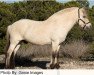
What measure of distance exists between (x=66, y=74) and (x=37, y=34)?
422 cm

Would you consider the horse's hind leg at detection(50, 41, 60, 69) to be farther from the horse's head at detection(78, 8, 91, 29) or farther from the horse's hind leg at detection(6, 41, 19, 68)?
the horse's hind leg at detection(6, 41, 19, 68)

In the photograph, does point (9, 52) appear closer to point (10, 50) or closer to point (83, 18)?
point (10, 50)

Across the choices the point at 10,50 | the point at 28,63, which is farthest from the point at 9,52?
the point at 28,63

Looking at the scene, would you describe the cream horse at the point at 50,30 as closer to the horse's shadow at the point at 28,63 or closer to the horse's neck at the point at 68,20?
the horse's neck at the point at 68,20

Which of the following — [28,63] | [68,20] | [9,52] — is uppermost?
[68,20]

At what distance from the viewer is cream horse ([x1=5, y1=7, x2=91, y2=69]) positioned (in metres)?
10.1

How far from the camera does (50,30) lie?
33.4ft

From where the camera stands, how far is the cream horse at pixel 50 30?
10141mm

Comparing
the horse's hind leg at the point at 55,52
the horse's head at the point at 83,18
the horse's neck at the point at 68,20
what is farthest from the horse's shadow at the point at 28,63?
the horse's head at the point at 83,18

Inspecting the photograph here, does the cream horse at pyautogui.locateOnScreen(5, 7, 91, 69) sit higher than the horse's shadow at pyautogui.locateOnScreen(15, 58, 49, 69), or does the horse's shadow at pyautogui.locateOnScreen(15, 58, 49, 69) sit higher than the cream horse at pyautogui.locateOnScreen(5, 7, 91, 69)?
the cream horse at pyautogui.locateOnScreen(5, 7, 91, 69)

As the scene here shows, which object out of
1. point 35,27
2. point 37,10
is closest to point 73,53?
point 35,27

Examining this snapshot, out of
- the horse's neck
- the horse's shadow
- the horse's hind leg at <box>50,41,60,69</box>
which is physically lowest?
the horse's shadow

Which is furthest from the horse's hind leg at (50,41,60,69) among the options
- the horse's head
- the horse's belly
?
the horse's head

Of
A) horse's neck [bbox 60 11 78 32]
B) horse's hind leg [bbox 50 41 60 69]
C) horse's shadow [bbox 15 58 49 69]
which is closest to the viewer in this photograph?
horse's hind leg [bbox 50 41 60 69]
